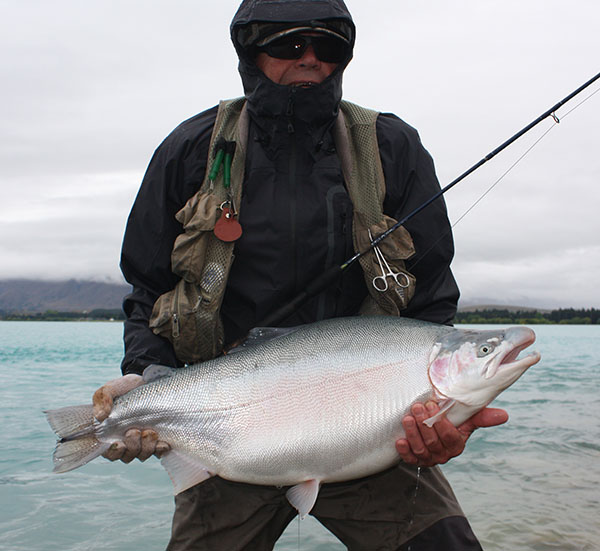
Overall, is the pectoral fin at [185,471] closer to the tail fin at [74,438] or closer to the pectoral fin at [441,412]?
the tail fin at [74,438]

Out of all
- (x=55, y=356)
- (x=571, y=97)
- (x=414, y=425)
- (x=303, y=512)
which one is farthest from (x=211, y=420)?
(x=55, y=356)

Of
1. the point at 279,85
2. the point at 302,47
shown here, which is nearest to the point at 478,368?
the point at 279,85

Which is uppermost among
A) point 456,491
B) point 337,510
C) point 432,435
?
point 432,435

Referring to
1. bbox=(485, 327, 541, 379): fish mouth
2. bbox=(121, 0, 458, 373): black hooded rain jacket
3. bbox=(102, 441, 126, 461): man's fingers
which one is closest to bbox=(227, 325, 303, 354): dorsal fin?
bbox=(121, 0, 458, 373): black hooded rain jacket

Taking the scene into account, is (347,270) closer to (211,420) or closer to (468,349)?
(468,349)

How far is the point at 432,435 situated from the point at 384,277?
2.76 feet

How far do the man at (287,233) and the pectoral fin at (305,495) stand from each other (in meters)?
0.26

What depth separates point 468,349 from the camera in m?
2.54

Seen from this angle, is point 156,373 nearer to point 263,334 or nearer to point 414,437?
point 263,334

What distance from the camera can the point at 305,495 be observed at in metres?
2.53

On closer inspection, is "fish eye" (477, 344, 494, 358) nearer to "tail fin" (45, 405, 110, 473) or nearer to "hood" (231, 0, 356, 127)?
"hood" (231, 0, 356, 127)

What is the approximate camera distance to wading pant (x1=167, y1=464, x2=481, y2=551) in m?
2.73

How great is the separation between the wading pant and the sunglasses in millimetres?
2106

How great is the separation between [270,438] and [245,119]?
5.44 feet
